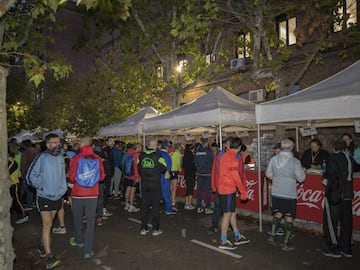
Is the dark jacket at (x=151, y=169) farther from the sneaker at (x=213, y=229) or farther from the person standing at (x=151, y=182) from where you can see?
the sneaker at (x=213, y=229)

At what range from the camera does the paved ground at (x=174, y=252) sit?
5339 mm

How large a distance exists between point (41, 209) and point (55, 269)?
0.97 metres

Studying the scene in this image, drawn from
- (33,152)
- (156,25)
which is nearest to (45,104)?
(156,25)

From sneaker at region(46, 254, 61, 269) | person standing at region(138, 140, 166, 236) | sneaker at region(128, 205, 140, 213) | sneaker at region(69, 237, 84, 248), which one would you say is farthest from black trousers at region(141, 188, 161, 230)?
sneaker at region(128, 205, 140, 213)

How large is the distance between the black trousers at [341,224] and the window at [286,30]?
41.4ft

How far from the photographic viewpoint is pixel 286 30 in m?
16.5

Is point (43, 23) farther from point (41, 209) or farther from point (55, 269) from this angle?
point (55, 269)

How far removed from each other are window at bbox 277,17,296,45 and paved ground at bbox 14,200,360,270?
11609mm

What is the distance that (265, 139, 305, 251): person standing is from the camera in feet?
19.4

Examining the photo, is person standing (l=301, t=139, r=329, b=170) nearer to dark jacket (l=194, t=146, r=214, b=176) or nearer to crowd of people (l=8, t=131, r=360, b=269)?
crowd of people (l=8, t=131, r=360, b=269)

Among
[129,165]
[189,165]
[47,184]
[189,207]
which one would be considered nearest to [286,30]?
[189,165]

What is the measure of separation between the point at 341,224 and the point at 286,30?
1314cm

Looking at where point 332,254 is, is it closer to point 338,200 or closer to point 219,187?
point 338,200

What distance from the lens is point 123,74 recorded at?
56.3 ft
